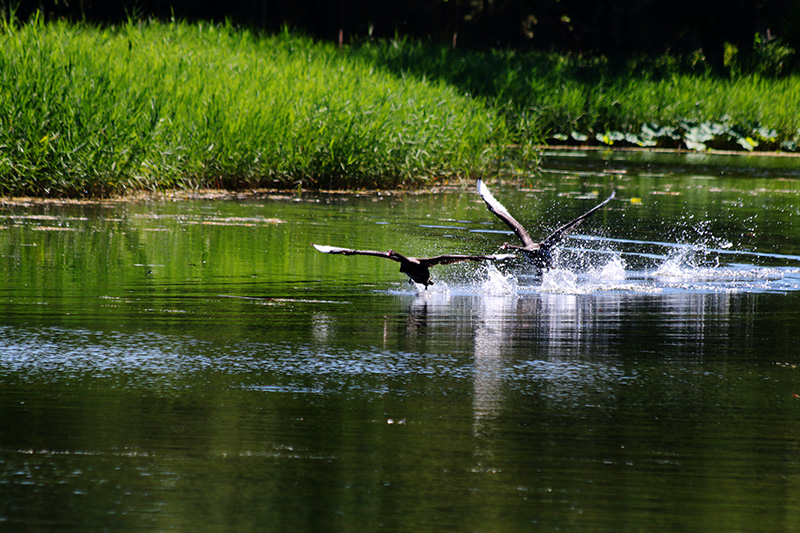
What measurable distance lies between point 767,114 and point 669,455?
2256cm

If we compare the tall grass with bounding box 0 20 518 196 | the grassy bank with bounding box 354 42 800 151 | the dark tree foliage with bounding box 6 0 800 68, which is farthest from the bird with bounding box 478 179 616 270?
the dark tree foliage with bounding box 6 0 800 68

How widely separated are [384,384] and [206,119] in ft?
29.4

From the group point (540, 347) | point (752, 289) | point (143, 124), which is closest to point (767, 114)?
point (143, 124)

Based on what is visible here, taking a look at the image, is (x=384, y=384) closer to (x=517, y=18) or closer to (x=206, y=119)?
(x=206, y=119)

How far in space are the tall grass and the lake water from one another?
173cm

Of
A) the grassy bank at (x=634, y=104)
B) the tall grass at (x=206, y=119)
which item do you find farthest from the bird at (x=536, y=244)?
the grassy bank at (x=634, y=104)


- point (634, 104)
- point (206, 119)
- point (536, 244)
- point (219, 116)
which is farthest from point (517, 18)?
point (536, 244)

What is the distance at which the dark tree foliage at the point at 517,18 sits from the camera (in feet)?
102

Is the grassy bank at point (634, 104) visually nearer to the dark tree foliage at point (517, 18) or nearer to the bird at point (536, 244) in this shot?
the dark tree foliage at point (517, 18)

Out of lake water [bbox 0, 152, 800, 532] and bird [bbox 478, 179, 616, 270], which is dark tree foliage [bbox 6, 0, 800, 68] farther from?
bird [bbox 478, 179, 616, 270]

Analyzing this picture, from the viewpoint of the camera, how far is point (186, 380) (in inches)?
200

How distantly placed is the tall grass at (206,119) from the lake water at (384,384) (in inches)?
68.2

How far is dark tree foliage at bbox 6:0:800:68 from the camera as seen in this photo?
3114 centimetres

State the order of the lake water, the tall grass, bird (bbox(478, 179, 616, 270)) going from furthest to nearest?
the tall grass → bird (bbox(478, 179, 616, 270)) → the lake water
